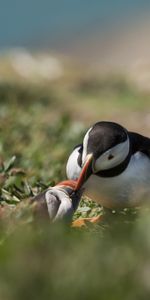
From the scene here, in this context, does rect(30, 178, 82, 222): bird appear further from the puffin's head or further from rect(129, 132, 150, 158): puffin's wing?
rect(129, 132, 150, 158): puffin's wing

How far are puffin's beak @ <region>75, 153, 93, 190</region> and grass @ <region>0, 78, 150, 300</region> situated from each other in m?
0.21

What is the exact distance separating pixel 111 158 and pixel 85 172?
0.21 metres

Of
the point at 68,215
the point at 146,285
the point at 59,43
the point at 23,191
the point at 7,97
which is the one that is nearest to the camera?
the point at 146,285

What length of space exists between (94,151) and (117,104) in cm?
1027

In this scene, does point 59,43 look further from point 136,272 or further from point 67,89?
point 136,272

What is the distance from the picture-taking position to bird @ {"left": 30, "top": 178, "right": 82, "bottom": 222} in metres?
4.16

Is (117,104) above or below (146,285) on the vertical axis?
below

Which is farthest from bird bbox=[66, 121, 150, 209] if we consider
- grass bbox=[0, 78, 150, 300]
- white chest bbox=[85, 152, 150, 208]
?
grass bbox=[0, 78, 150, 300]

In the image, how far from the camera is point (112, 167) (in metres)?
4.63

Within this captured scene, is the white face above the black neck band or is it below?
above

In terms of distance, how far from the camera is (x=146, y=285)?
230 cm

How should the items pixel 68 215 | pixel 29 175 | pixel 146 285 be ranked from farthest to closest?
pixel 29 175 → pixel 68 215 → pixel 146 285

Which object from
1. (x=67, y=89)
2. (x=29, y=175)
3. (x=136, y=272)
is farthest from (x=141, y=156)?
(x=67, y=89)

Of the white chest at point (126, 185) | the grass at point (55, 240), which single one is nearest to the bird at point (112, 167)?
the white chest at point (126, 185)
